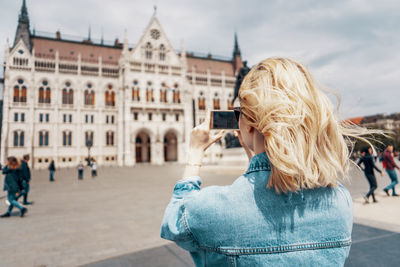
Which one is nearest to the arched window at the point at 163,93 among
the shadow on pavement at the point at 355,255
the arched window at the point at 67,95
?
the arched window at the point at 67,95

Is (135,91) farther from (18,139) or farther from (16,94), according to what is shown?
(18,139)

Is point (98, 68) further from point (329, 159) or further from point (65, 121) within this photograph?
point (329, 159)

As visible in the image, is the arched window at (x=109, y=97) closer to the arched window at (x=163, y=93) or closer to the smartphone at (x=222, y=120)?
the arched window at (x=163, y=93)

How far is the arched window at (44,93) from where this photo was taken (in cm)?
3718

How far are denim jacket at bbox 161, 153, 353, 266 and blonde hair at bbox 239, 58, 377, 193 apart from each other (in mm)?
67

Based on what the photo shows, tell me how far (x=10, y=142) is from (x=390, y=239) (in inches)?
A: 1645

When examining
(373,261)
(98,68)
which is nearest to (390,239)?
(373,261)

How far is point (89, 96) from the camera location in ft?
131

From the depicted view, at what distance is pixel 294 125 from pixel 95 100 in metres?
42.7

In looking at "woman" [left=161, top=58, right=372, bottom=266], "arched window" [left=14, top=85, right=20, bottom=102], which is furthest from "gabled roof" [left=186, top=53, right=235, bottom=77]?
"woman" [left=161, top=58, right=372, bottom=266]

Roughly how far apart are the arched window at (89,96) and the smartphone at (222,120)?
42.3m

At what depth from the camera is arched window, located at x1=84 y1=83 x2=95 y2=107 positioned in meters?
39.8

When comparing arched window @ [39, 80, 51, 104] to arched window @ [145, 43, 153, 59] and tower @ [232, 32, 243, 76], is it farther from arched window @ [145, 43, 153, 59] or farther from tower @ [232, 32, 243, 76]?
tower @ [232, 32, 243, 76]

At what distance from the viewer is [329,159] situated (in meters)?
0.97
